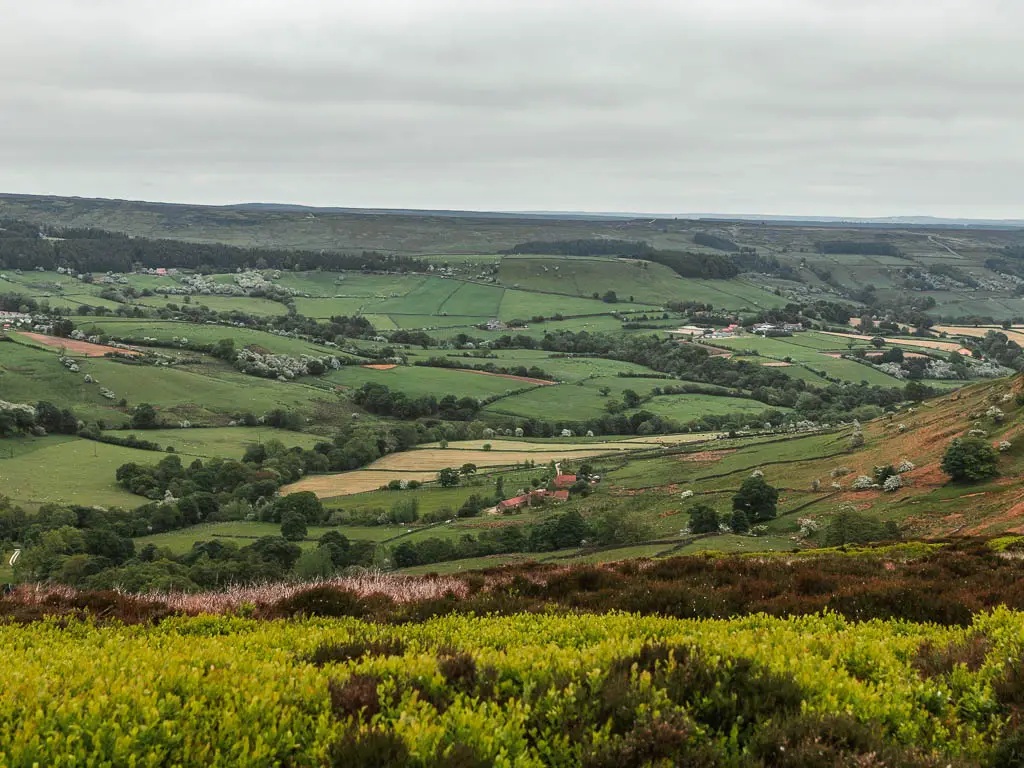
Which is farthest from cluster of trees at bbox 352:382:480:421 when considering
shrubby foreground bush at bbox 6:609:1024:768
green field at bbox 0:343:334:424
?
shrubby foreground bush at bbox 6:609:1024:768

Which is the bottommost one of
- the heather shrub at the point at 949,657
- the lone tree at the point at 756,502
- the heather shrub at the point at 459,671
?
the lone tree at the point at 756,502

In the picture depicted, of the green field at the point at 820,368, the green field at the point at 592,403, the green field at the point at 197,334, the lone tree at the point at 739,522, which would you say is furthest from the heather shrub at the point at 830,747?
the green field at the point at 197,334

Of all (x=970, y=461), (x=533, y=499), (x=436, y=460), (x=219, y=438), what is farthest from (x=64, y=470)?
A: (x=970, y=461)

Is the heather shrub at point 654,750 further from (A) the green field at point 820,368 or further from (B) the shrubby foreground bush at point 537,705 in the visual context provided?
(A) the green field at point 820,368

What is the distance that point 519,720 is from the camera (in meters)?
7.22

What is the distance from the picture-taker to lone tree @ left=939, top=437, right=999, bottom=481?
176 ft

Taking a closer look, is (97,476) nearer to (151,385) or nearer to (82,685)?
(151,385)

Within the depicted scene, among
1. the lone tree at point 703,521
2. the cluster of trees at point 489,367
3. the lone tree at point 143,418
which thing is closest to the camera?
the lone tree at point 703,521

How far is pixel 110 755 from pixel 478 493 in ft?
269

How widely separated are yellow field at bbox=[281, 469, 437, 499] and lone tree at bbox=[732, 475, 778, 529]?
47.9 metres

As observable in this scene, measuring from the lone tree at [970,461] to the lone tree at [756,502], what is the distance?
12.3m

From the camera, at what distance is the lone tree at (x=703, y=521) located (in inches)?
2281

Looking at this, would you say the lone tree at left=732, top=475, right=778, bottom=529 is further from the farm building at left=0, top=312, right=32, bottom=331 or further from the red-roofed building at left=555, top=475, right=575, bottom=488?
the farm building at left=0, top=312, right=32, bottom=331

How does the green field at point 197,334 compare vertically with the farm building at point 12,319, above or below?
below
